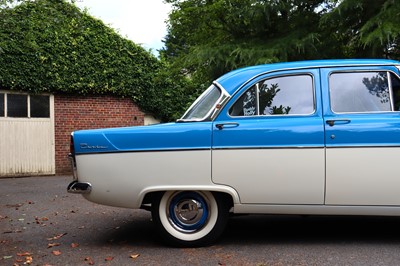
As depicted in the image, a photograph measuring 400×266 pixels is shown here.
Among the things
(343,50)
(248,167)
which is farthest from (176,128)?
(343,50)

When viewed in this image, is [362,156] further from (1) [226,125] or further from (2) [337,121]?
(1) [226,125]

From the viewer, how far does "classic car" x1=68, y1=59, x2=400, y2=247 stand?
4340mm

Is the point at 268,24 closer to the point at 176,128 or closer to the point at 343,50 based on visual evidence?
→ the point at 343,50

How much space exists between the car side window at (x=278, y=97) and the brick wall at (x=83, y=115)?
1160cm

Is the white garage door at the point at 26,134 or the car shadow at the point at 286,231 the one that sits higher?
the white garage door at the point at 26,134

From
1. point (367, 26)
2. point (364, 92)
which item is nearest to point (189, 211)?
point (364, 92)

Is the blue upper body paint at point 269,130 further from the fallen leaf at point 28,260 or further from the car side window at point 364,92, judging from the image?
the fallen leaf at point 28,260

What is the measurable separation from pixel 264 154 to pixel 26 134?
1205 cm

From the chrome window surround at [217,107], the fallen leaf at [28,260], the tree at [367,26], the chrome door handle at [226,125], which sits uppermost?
the tree at [367,26]

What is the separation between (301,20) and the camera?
9.62 m

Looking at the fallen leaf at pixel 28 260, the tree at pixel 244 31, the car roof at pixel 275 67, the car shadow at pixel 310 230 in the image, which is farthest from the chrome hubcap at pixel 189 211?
the tree at pixel 244 31

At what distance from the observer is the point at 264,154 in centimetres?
439

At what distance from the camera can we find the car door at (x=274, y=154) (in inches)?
172

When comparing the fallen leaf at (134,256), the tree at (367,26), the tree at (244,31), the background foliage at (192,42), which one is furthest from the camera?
the tree at (244,31)
